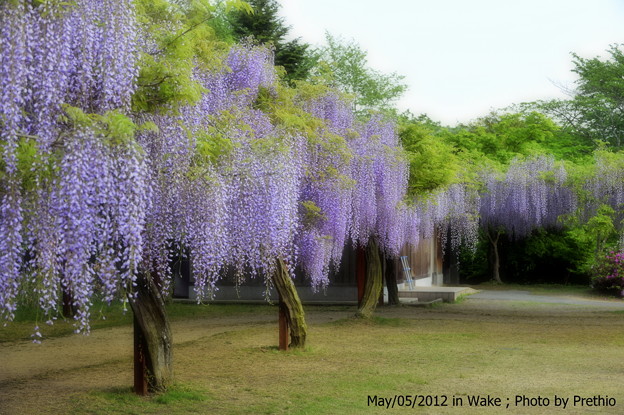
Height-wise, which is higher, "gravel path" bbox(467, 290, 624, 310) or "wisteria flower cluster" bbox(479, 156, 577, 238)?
"wisteria flower cluster" bbox(479, 156, 577, 238)

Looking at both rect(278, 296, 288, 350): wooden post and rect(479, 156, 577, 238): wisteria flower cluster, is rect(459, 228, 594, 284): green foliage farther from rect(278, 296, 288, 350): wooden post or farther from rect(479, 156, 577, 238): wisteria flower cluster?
rect(278, 296, 288, 350): wooden post

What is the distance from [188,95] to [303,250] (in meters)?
7.53

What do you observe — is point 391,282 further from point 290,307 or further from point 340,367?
point 340,367

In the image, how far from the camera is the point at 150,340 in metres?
8.12

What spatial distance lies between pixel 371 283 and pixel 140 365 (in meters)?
9.45

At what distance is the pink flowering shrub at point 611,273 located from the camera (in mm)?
23786

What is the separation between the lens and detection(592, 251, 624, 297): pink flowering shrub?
23786 millimetres

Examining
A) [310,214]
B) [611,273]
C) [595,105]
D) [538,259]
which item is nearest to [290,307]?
[310,214]

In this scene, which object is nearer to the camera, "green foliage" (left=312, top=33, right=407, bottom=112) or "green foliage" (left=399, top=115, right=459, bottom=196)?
"green foliage" (left=399, top=115, right=459, bottom=196)

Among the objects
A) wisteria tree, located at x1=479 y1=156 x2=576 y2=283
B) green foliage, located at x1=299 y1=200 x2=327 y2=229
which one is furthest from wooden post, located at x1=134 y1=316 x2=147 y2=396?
wisteria tree, located at x1=479 y1=156 x2=576 y2=283

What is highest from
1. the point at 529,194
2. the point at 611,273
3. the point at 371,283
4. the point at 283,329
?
the point at 529,194

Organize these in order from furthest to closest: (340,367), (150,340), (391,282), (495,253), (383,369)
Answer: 1. (495,253)
2. (391,282)
3. (340,367)
4. (383,369)
5. (150,340)

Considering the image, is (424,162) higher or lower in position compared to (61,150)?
higher

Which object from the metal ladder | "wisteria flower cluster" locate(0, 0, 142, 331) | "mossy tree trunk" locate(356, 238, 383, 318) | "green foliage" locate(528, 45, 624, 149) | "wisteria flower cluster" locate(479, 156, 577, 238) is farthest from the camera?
"green foliage" locate(528, 45, 624, 149)
